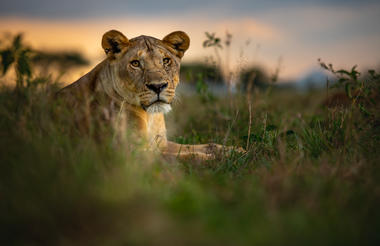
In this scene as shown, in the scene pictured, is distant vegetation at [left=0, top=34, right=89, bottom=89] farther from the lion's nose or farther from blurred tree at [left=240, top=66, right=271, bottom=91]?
blurred tree at [left=240, top=66, right=271, bottom=91]

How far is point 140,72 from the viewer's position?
4.13 metres

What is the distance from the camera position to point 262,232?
2129 millimetres

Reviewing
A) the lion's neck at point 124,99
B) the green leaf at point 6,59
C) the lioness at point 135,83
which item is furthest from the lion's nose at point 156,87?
the green leaf at point 6,59

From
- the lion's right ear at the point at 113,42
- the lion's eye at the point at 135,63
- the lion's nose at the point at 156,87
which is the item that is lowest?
the lion's nose at the point at 156,87

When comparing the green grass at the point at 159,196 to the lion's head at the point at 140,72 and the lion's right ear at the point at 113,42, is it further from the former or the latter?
the lion's right ear at the point at 113,42

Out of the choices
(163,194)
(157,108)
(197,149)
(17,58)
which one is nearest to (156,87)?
(157,108)

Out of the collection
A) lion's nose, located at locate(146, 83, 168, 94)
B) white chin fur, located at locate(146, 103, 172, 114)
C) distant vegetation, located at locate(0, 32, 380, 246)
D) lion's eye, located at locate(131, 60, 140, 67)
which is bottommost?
distant vegetation, located at locate(0, 32, 380, 246)

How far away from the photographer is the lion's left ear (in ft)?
15.1

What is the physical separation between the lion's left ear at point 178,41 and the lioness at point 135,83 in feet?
0.63

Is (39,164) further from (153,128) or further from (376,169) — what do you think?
(376,169)

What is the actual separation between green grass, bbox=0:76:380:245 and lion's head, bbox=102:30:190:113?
915 millimetres

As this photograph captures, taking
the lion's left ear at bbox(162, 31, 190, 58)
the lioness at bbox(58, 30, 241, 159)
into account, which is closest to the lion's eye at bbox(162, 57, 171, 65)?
the lioness at bbox(58, 30, 241, 159)

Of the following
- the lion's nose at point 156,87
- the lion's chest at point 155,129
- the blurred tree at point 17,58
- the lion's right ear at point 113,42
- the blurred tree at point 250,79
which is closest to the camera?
the lion's nose at point 156,87

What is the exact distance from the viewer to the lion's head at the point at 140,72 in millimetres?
4020
